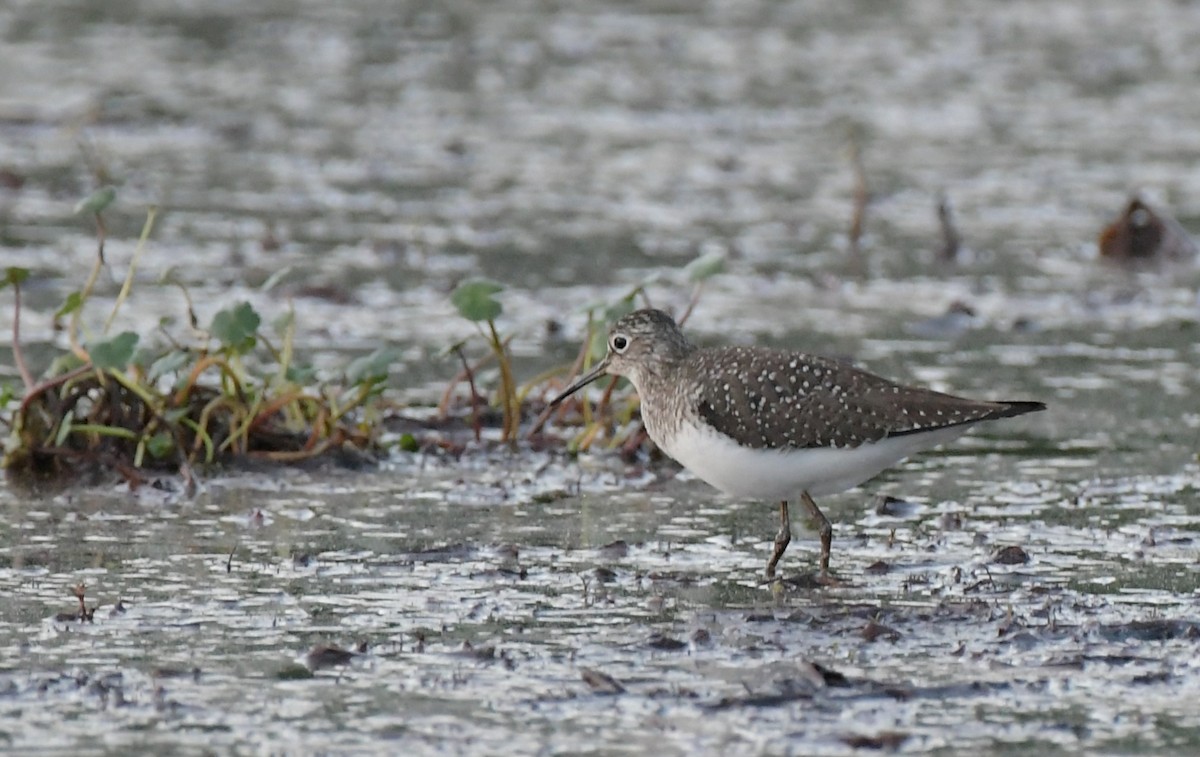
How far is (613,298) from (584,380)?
2.55m

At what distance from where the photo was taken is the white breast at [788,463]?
7137mm

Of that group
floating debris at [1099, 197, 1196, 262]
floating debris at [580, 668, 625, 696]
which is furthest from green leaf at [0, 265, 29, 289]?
floating debris at [1099, 197, 1196, 262]

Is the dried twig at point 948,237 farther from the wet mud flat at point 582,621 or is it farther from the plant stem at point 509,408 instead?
the plant stem at point 509,408

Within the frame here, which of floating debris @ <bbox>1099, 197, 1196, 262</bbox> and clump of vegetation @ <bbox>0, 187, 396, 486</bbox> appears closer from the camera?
clump of vegetation @ <bbox>0, 187, 396, 486</bbox>

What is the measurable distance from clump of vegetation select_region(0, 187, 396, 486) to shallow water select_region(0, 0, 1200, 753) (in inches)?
8.6

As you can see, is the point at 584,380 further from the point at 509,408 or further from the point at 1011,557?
the point at 1011,557

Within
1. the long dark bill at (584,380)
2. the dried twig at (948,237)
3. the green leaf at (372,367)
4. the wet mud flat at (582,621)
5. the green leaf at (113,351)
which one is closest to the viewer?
the wet mud flat at (582,621)

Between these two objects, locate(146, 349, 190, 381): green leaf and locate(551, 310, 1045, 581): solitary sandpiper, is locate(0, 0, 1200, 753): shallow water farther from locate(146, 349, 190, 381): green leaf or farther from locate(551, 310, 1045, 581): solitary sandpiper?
locate(146, 349, 190, 381): green leaf

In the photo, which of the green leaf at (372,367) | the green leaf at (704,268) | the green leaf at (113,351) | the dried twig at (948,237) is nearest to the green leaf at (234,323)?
the green leaf at (113,351)

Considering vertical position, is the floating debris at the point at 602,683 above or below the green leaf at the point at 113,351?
below

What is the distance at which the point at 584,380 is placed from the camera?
8.38m

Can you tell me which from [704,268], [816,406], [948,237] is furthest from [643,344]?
[948,237]

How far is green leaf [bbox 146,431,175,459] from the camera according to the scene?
834cm

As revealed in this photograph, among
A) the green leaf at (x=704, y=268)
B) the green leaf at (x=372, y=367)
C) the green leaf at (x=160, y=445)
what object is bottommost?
the green leaf at (x=160, y=445)
